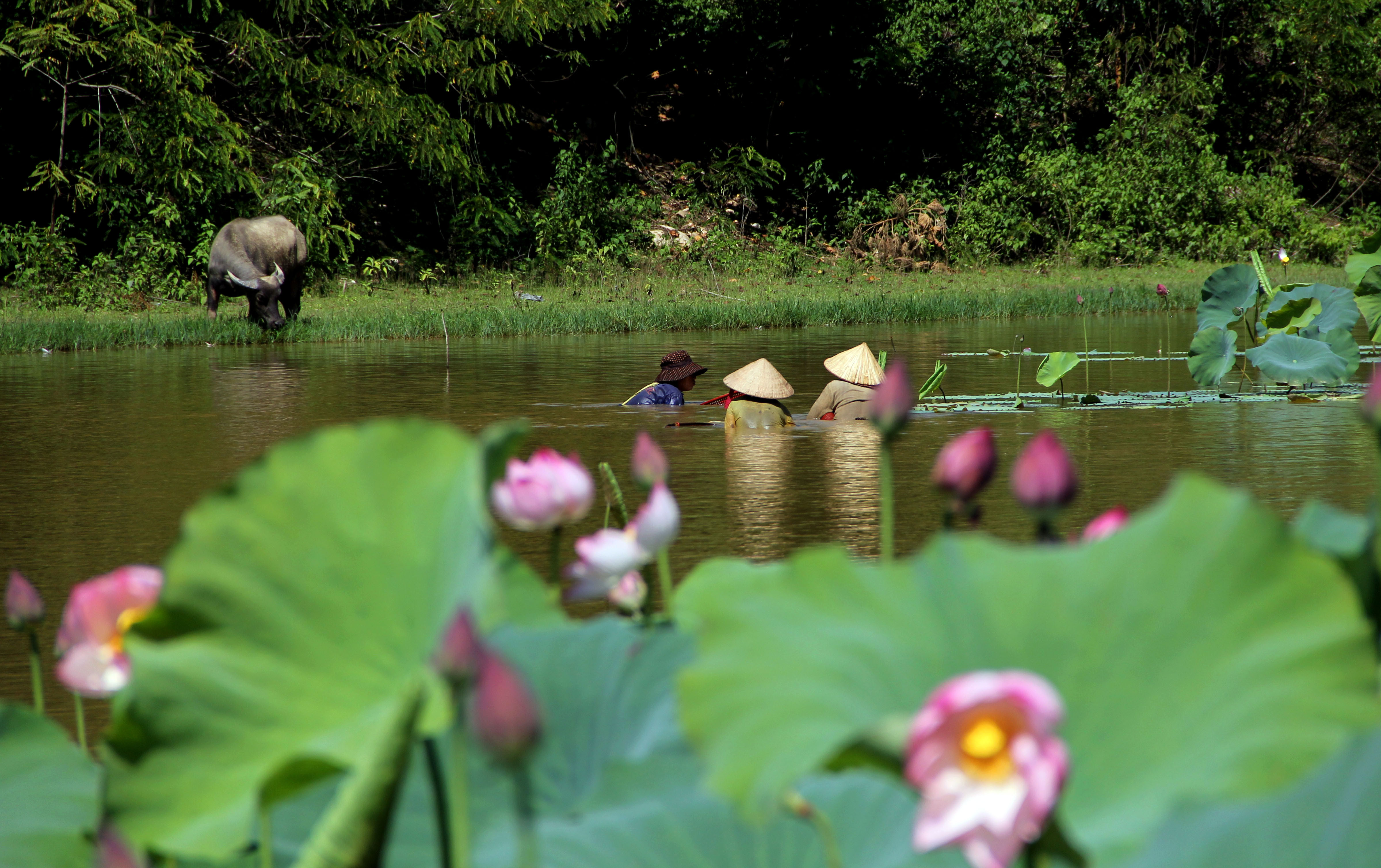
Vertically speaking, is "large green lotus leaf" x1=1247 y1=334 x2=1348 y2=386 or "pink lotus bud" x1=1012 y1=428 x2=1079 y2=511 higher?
"pink lotus bud" x1=1012 y1=428 x2=1079 y2=511

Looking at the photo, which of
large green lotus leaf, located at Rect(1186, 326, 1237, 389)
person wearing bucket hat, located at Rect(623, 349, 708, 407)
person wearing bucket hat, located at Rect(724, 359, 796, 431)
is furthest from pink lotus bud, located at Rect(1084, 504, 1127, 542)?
large green lotus leaf, located at Rect(1186, 326, 1237, 389)

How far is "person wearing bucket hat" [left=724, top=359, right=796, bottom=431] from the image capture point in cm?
Answer: 696

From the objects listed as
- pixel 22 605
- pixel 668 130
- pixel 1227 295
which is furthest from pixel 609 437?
pixel 668 130

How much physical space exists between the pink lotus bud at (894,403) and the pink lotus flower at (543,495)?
0.81 feet

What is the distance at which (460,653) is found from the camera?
1.79 feet

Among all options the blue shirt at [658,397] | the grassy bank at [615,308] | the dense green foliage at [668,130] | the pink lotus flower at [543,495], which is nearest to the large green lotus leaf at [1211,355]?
the blue shirt at [658,397]

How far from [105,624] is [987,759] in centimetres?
69

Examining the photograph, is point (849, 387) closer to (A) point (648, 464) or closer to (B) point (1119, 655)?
(A) point (648, 464)

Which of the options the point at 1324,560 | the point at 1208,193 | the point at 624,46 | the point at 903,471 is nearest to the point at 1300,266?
the point at 1208,193

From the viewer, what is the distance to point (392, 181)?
22672 millimetres

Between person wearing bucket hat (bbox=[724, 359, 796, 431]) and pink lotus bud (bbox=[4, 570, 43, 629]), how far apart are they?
5784 mm

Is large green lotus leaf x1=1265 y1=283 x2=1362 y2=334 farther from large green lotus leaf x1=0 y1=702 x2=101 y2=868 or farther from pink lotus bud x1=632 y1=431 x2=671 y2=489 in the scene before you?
large green lotus leaf x1=0 y1=702 x2=101 y2=868

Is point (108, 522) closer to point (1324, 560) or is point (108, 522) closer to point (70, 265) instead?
point (1324, 560)

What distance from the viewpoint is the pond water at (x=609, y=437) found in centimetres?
450
